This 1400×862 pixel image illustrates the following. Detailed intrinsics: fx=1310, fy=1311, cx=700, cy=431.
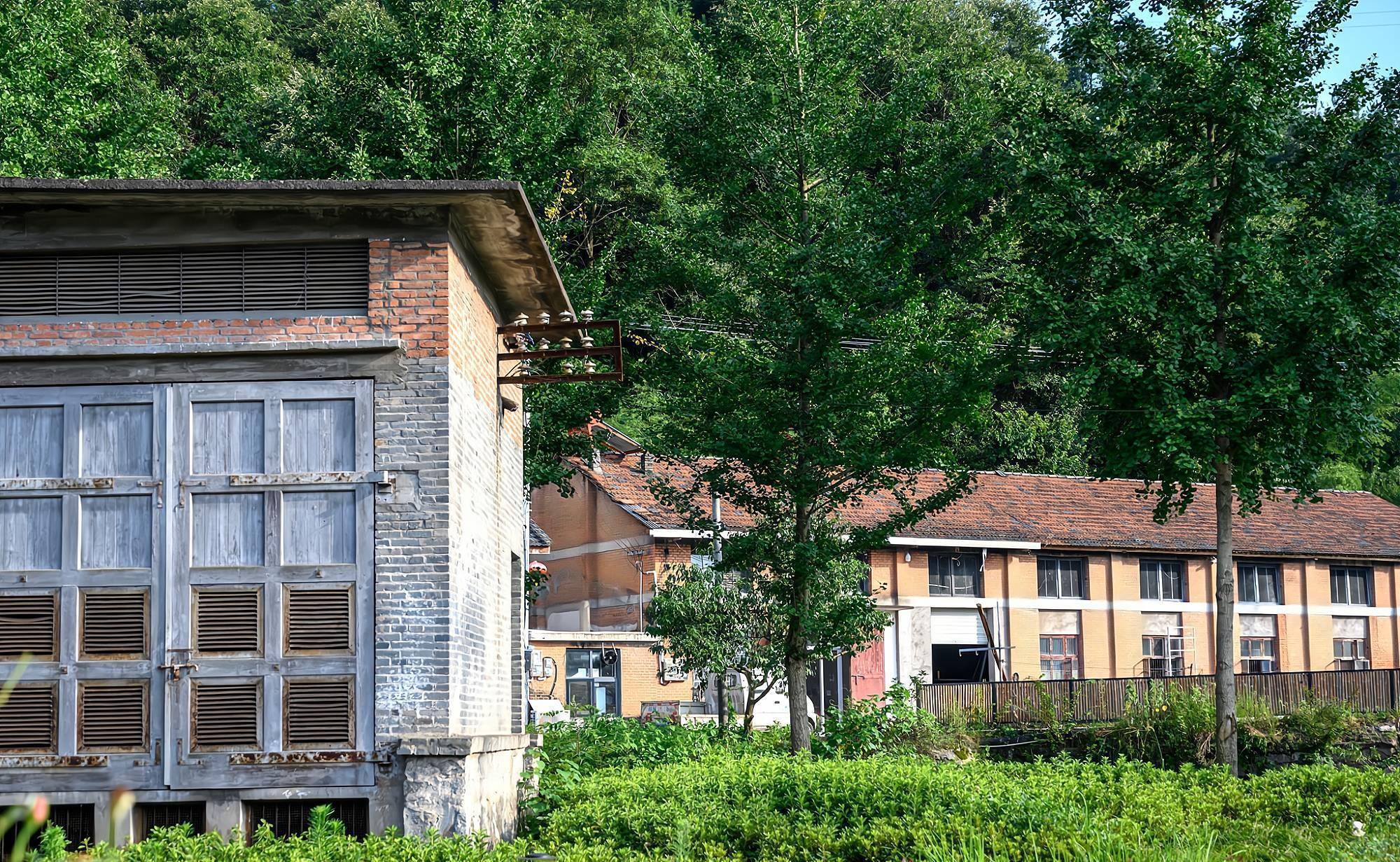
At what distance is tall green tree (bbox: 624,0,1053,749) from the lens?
1983 centimetres

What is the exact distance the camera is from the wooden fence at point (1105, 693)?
23.8m

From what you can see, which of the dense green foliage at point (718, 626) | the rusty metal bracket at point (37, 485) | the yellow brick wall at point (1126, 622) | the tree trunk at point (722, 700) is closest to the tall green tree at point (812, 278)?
the dense green foliage at point (718, 626)

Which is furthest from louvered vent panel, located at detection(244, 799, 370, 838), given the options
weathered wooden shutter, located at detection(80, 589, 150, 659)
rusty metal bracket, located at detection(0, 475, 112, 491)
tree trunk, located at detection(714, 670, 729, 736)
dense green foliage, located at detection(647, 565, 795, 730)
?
dense green foliage, located at detection(647, 565, 795, 730)

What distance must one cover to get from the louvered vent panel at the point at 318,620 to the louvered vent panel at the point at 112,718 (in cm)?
132

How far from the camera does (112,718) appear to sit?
35.5 feet

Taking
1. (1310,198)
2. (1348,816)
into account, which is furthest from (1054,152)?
(1348,816)

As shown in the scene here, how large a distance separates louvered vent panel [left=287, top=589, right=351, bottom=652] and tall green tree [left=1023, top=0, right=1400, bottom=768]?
40.5 ft

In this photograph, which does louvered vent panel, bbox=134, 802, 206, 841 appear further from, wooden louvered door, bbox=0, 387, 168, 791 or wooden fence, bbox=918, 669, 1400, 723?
wooden fence, bbox=918, 669, 1400, 723

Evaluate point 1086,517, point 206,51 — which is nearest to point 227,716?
point 1086,517

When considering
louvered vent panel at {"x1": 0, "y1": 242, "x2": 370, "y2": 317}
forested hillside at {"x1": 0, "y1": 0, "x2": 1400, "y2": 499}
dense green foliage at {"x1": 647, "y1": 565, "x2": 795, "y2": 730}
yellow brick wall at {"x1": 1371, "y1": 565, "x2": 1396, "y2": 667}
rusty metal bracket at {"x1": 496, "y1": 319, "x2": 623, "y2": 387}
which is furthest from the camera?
yellow brick wall at {"x1": 1371, "y1": 565, "x2": 1396, "y2": 667}

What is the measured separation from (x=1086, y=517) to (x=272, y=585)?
113 ft

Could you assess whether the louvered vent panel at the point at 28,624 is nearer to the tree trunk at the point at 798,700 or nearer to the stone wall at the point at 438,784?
the stone wall at the point at 438,784

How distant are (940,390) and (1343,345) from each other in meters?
5.79

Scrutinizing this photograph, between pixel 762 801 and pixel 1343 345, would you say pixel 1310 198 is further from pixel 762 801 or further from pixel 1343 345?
pixel 762 801
